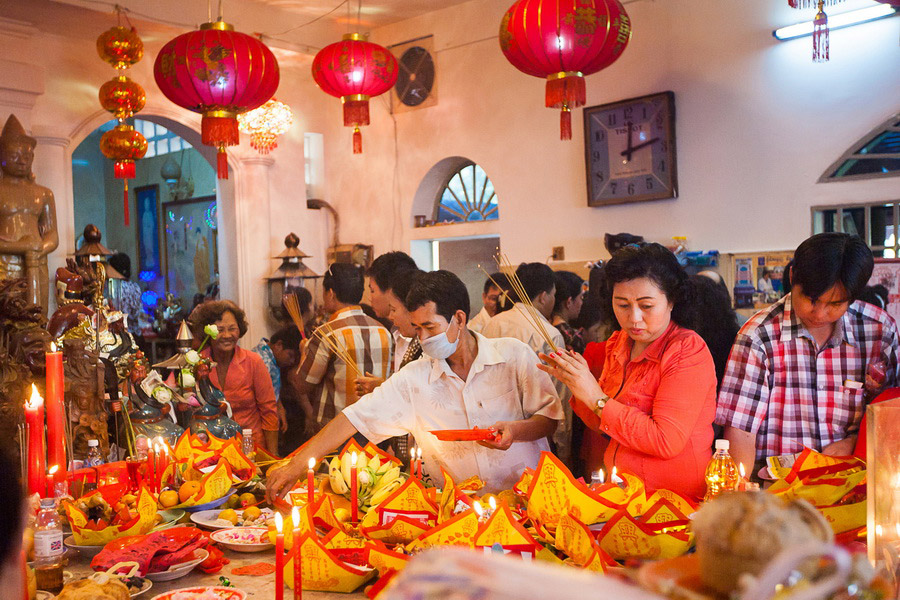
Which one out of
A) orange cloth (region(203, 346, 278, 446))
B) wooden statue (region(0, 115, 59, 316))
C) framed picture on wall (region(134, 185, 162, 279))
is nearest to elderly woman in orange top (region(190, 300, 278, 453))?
orange cloth (region(203, 346, 278, 446))

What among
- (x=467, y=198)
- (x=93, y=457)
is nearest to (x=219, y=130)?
(x=93, y=457)

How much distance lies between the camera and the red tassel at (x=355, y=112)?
4191mm

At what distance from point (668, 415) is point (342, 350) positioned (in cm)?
183

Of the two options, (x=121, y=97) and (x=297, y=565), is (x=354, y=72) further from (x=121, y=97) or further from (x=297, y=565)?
(x=297, y=565)

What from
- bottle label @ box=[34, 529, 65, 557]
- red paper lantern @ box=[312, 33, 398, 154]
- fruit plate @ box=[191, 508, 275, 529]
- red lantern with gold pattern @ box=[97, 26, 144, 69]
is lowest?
fruit plate @ box=[191, 508, 275, 529]

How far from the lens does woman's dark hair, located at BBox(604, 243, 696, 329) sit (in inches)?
80.7

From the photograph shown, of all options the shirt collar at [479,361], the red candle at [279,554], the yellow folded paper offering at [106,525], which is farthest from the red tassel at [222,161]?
the red candle at [279,554]

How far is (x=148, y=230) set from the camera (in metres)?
10.4

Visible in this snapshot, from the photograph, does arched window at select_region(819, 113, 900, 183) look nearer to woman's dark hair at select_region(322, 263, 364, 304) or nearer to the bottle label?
woman's dark hair at select_region(322, 263, 364, 304)

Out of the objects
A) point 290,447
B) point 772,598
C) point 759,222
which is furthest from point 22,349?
point 759,222

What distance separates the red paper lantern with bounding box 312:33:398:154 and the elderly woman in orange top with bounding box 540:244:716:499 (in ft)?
8.16

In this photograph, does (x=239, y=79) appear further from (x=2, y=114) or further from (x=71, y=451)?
(x=2, y=114)

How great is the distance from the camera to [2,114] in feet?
16.7

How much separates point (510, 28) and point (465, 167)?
324 cm
